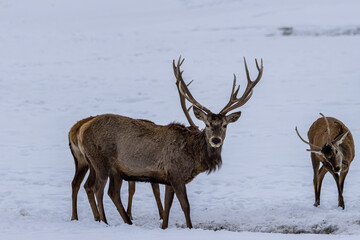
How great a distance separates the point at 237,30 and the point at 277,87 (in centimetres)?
945

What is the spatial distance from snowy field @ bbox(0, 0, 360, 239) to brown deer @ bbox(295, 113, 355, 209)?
405 millimetres

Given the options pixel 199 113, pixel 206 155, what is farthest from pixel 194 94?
pixel 206 155

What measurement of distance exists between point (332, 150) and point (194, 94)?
12192 millimetres

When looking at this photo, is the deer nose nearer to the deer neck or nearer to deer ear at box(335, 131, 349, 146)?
the deer neck

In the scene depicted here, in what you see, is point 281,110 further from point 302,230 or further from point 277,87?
point 302,230

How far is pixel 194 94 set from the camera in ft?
71.9

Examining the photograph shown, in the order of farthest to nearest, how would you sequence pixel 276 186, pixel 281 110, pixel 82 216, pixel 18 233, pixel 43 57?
pixel 43 57 < pixel 281 110 < pixel 276 186 < pixel 82 216 < pixel 18 233

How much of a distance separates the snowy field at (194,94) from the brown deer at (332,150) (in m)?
0.40

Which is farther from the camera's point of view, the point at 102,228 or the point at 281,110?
the point at 281,110

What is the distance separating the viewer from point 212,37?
3044 cm

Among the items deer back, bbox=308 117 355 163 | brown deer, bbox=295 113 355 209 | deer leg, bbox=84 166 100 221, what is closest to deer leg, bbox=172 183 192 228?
deer leg, bbox=84 166 100 221

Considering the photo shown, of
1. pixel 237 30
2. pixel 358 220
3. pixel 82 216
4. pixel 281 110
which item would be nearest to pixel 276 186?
pixel 358 220

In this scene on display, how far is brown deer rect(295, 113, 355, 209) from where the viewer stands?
32.5 feet

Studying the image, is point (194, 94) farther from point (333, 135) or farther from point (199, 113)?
point (199, 113)
